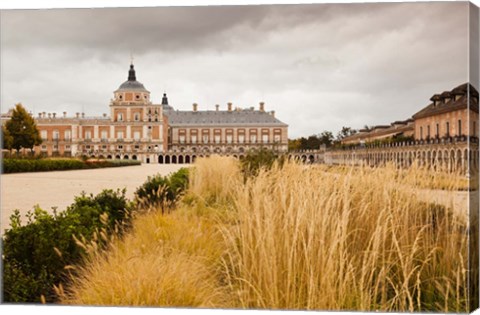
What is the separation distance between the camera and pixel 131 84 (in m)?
4.29

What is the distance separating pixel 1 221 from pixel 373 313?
2.69 meters

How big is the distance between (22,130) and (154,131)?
1351 mm

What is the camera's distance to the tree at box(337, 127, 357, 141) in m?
4.29

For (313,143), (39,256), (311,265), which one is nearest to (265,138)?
(313,143)

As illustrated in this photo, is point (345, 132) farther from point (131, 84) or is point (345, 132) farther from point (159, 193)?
point (159, 193)

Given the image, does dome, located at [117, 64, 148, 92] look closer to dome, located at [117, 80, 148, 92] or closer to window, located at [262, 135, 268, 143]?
dome, located at [117, 80, 148, 92]

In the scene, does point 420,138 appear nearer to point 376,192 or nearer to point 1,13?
point 376,192

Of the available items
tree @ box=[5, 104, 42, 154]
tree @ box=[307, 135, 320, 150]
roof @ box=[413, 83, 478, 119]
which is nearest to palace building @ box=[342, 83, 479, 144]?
roof @ box=[413, 83, 478, 119]

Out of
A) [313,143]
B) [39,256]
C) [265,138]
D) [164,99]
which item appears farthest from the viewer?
[265,138]

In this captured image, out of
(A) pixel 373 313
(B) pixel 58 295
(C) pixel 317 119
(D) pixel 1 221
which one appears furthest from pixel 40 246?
(C) pixel 317 119

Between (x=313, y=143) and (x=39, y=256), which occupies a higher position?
(x=313, y=143)

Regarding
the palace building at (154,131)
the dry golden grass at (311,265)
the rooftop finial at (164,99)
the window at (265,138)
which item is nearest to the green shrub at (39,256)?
the dry golden grass at (311,265)

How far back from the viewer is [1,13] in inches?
154

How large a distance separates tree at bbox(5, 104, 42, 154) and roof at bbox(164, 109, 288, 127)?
A: 1.16 metres
